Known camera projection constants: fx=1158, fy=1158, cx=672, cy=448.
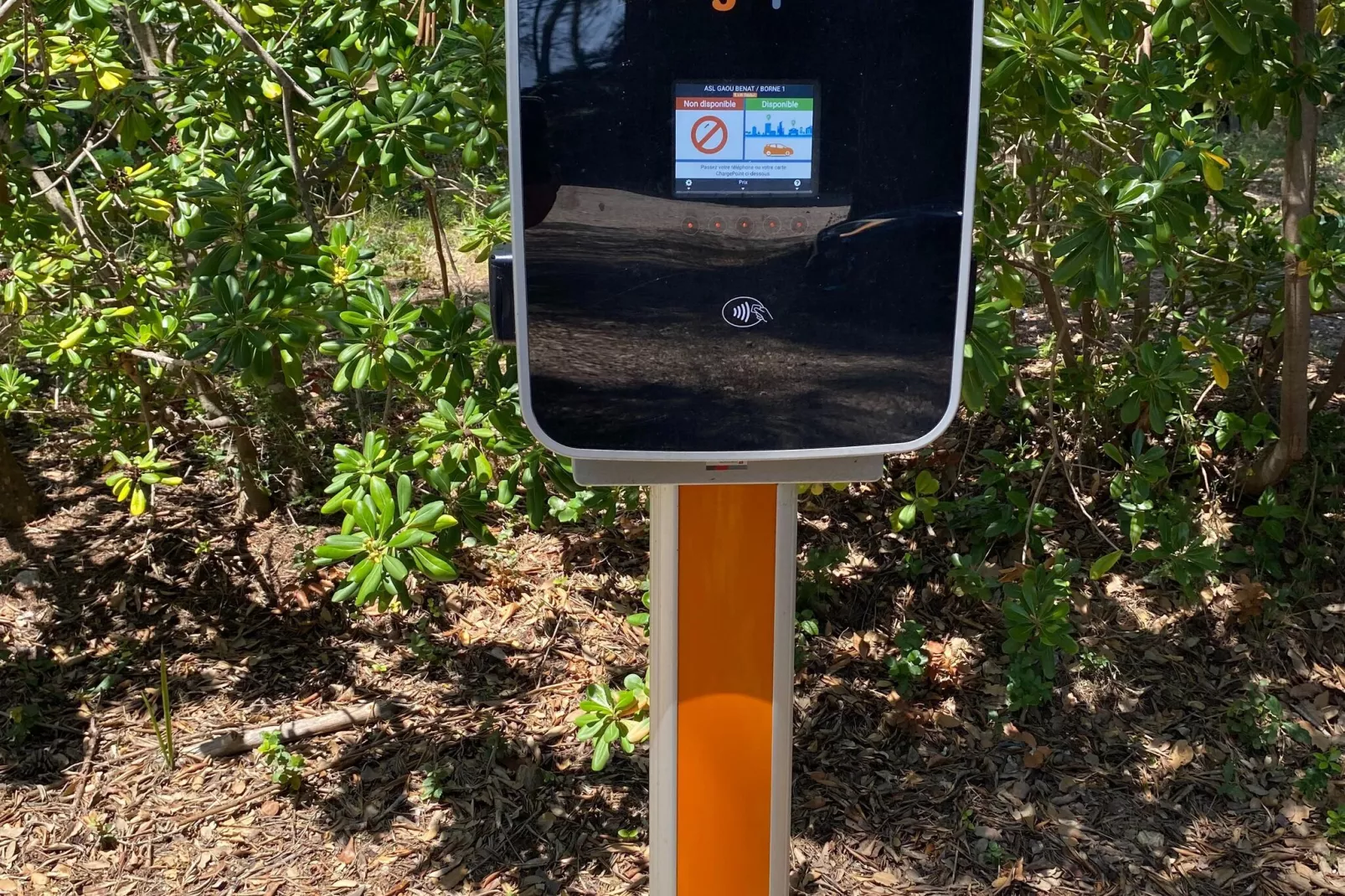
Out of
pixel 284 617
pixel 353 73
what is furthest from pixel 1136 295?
pixel 284 617

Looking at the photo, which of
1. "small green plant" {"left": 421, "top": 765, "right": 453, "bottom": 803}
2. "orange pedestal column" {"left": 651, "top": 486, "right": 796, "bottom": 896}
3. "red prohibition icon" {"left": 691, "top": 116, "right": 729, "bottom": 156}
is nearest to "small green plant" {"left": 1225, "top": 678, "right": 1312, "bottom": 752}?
"orange pedestal column" {"left": 651, "top": 486, "right": 796, "bottom": 896}

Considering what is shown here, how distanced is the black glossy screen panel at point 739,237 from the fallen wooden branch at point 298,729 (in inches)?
83.5

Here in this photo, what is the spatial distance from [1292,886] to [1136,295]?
1.67 meters

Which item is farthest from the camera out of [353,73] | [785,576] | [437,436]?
[353,73]

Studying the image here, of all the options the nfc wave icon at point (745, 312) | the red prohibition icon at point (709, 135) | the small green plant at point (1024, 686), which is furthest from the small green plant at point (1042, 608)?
the red prohibition icon at point (709, 135)

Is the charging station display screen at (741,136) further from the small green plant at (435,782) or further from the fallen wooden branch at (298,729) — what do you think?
the fallen wooden branch at (298,729)

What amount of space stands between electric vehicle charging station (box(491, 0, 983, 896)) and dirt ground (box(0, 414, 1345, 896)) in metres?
1.77

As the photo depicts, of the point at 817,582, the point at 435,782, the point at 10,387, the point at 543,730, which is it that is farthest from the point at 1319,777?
the point at 10,387

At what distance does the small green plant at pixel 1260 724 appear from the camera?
10.0 feet

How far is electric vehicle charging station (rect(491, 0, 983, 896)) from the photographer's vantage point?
Result: 3.90 ft

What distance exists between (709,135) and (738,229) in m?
0.10

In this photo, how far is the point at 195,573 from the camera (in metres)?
3.51

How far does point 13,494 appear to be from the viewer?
359cm

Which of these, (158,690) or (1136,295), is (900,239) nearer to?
(1136,295)
